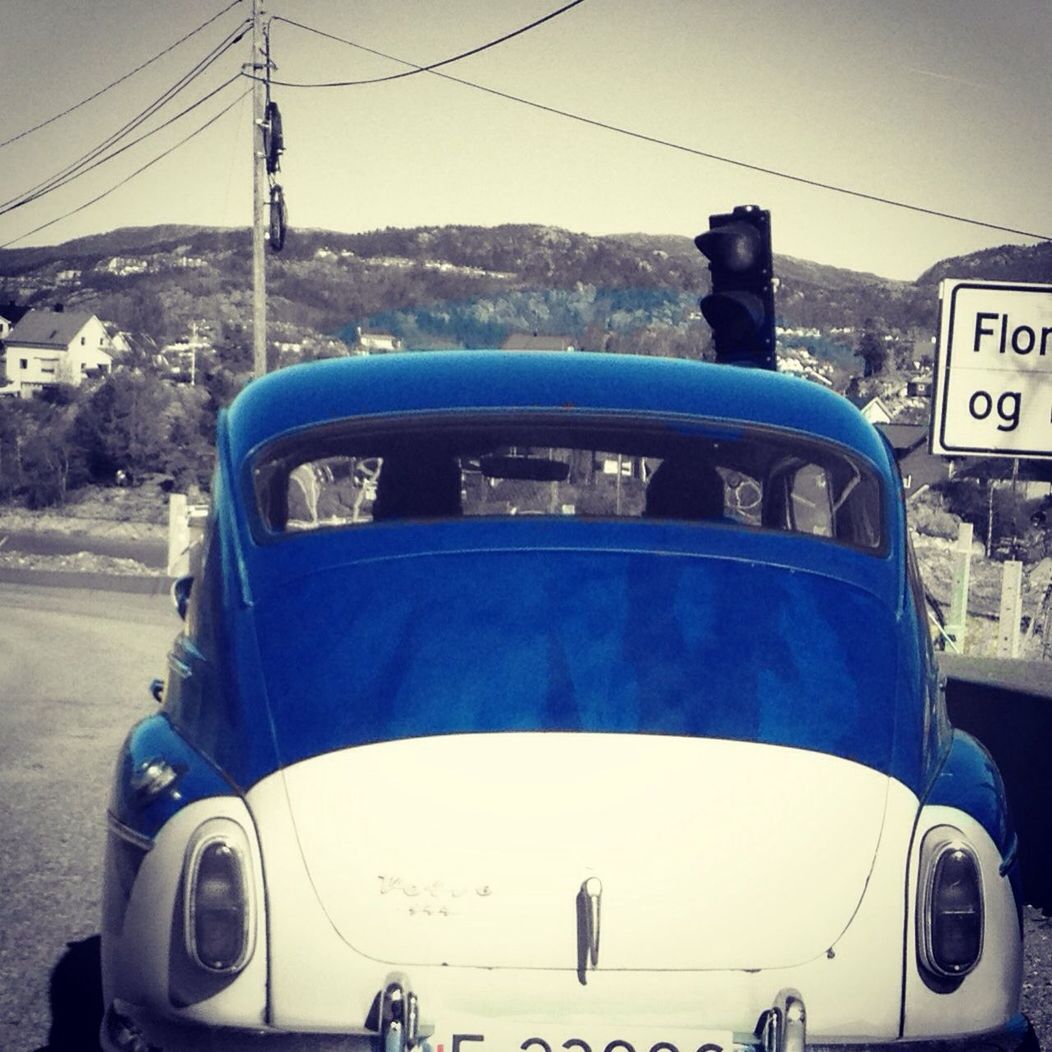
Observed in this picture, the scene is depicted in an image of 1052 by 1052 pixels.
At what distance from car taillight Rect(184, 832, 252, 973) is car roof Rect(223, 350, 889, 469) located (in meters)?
1.17

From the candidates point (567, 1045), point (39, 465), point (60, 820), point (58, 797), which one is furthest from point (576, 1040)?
point (39, 465)

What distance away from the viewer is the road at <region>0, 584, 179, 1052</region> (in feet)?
17.3

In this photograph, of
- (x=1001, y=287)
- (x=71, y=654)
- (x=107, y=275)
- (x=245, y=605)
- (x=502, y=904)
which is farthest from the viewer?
(x=107, y=275)

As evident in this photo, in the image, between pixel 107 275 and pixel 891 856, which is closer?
pixel 891 856

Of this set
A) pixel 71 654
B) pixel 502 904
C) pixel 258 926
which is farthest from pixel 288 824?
pixel 71 654

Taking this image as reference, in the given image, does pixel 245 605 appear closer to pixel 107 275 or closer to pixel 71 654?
pixel 71 654

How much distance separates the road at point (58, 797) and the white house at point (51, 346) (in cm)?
11808

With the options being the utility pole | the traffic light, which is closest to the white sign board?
the traffic light

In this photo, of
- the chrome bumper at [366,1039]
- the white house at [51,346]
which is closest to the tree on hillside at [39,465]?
the chrome bumper at [366,1039]

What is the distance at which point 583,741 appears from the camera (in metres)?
3.13

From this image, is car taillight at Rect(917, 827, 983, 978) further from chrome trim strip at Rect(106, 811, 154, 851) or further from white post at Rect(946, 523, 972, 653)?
white post at Rect(946, 523, 972, 653)

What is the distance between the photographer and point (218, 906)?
3.13 meters

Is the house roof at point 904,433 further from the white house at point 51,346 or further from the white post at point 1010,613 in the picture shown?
the white house at point 51,346

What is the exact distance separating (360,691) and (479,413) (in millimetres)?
998
